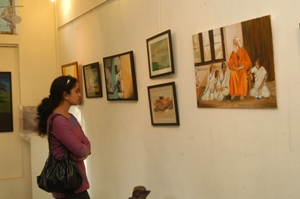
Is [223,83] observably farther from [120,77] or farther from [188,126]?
[120,77]

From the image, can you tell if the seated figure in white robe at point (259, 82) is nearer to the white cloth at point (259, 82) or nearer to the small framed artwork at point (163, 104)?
the white cloth at point (259, 82)

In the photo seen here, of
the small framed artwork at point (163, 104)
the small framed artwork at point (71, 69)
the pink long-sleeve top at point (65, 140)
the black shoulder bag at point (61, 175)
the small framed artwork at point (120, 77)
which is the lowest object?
→ the black shoulder bag at point (61, 175)

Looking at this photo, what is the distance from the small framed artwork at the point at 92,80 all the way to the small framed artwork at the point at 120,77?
242mm

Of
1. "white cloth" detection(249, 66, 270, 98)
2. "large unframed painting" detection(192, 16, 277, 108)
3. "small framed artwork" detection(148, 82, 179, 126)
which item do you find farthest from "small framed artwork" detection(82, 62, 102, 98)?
"white cloth" detection(249, 66, 270, 98)

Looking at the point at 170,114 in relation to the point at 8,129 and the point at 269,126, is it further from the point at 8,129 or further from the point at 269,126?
the point at 8,129

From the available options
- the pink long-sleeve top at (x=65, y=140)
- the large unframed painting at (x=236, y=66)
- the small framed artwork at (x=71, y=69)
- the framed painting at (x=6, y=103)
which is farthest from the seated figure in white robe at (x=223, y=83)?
the framed painting at (x=6, y=103)

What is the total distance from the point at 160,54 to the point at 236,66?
0.90 meters

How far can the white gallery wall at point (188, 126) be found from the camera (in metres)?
1.94

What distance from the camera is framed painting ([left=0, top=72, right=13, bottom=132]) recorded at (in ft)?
16.9

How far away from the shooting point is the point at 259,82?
6.72 feet

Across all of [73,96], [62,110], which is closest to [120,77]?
[73,96]

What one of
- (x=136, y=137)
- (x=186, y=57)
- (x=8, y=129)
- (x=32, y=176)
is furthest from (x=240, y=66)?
(x=8, y=129)

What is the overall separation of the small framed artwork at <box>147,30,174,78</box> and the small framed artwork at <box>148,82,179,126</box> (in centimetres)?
13

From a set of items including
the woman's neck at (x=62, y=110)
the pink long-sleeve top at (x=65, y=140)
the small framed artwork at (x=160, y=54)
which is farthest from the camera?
the small framed artwork at (x=160, y=54)
